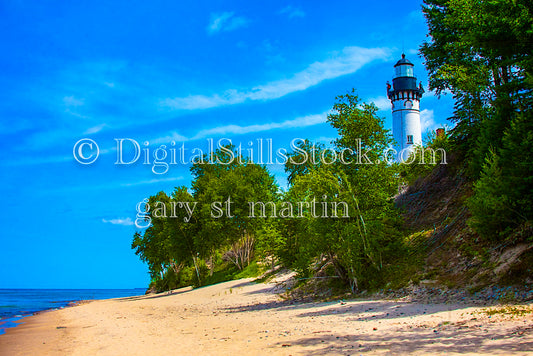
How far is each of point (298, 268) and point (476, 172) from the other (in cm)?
1068

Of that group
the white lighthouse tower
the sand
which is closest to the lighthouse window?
the white lighthouse tower

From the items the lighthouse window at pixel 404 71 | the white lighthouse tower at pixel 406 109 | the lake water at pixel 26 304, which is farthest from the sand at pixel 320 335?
the lighthouse window at pixel 404 71

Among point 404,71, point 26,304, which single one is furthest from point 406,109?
point 26,304

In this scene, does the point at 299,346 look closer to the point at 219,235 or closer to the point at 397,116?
the point at 219,235

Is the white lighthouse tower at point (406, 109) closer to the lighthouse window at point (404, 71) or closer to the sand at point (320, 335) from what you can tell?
the lighthouse window at point (404, 71)

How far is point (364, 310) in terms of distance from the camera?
1417cm

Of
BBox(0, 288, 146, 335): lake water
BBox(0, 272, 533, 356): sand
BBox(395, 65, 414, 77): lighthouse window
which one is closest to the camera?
BBox(0, 272, 533, 356): sand

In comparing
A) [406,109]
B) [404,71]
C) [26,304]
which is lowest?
[26,304]

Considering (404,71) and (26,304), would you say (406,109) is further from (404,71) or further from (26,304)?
(26,304)

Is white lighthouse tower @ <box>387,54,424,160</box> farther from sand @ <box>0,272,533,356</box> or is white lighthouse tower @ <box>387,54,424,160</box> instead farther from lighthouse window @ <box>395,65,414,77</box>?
sand @ <box>0,272,533,356</box>

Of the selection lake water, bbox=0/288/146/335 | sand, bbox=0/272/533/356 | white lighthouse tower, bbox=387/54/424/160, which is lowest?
lake water, bbox=0/288/146/335

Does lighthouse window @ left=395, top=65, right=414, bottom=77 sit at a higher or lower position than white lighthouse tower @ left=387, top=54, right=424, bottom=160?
higher

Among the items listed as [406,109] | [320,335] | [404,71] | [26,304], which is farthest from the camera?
[404,71]

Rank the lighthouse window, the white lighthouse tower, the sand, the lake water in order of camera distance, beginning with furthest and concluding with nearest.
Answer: the lighthouse window, the white lighthouse tower, the lake water, the sand
